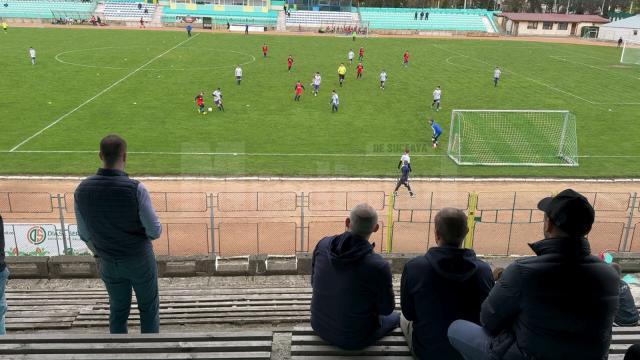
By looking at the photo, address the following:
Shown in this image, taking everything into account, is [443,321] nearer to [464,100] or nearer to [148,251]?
[148,251]

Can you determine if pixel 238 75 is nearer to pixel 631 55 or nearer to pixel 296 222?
pixel 296 222

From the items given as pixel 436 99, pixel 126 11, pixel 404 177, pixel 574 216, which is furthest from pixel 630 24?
pixel 574 216

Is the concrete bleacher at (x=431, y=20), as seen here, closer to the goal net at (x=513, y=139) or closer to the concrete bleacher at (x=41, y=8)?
the concrete bleacher at (x=41, y=8)

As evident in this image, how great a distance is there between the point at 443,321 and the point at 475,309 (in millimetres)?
275

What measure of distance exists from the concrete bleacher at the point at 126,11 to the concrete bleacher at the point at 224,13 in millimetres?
2133

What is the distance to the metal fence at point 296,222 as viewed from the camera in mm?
12534

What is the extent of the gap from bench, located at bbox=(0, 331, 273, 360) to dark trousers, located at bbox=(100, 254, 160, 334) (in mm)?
592

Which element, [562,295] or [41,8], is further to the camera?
[41,8]

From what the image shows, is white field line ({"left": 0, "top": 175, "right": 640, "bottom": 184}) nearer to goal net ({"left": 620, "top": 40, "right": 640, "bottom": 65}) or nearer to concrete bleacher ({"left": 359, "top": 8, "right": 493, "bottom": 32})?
goal net ({"left": 620, "top": 40, "right": 640, "bottom": 65})

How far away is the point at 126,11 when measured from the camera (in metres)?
76.2

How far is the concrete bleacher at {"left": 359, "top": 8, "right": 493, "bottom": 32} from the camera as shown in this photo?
249 ft

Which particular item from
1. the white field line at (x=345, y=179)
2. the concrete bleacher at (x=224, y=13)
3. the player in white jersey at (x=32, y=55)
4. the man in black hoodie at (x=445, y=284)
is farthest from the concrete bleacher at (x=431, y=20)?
the man in black hoodie at (x=445, y=284)

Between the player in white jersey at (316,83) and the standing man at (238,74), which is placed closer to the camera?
the player in white jersey at (316,83)

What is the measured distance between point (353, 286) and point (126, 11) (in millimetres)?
81366
